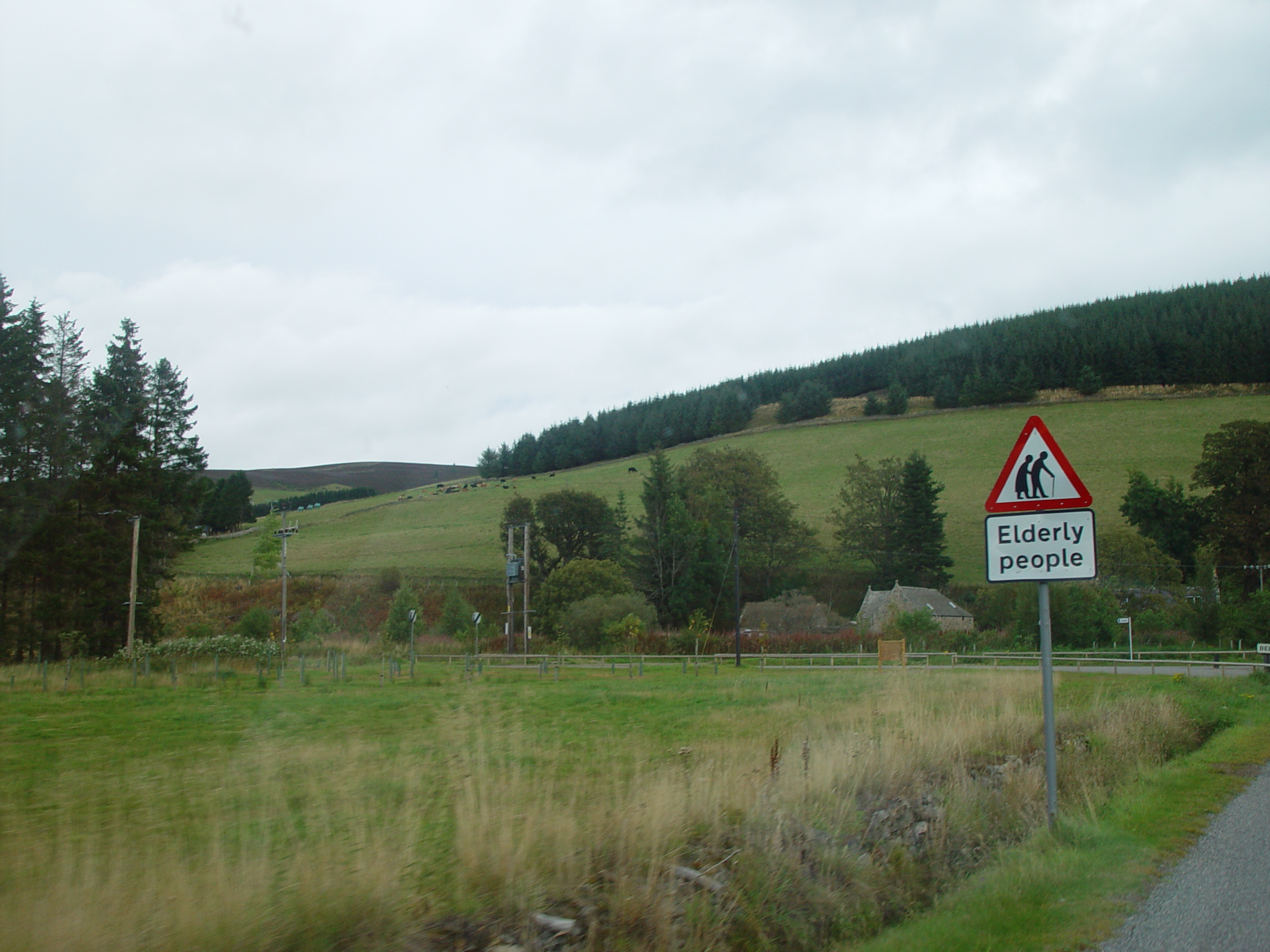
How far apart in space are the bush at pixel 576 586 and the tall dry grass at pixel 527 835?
167ft

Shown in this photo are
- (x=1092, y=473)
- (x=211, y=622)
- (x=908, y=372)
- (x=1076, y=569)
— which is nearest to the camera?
(x=1076, y=569)

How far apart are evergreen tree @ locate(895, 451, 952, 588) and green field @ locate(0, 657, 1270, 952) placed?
61708 mm

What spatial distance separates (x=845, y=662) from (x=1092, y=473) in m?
47.7

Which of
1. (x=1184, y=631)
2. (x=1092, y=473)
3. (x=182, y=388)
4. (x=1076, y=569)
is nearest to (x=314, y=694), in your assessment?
(x=1076, y=569)

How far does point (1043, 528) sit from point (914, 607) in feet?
191

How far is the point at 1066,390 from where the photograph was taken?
9844 cm

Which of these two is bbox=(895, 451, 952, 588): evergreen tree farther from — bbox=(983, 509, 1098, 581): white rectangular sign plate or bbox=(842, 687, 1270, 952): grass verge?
→ bbox=(983, 509, 1098, 581): white rectangular sign plate

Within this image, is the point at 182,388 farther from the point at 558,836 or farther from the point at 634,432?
the point at 634,432

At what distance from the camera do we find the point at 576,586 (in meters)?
62.4

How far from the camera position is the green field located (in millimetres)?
4910

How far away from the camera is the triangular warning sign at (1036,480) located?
694 cm

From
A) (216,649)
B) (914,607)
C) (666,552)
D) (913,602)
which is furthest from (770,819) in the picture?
(666,552)

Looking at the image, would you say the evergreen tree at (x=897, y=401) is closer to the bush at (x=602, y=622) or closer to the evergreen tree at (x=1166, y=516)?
the evergreen tree at (x=1166, y=516)

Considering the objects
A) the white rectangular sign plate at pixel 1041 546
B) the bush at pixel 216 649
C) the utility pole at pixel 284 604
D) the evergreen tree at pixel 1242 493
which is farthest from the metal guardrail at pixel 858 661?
the white rectangular sign plate at pixel 1041 546
